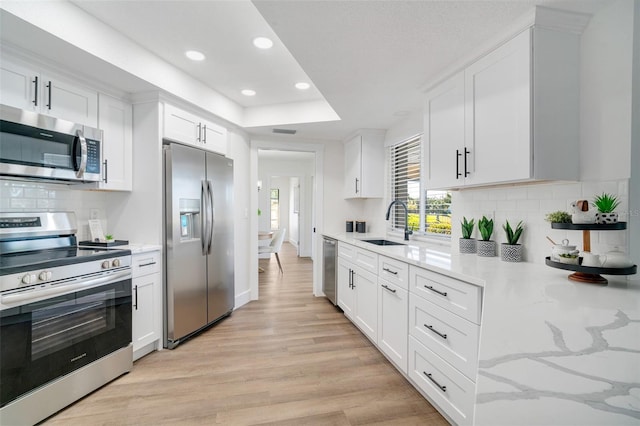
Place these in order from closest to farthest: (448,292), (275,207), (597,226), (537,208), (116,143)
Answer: (597,226)
(448,292)
(537,208)
(116,143)
(275,207)

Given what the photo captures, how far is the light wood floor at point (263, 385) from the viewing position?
1861mm

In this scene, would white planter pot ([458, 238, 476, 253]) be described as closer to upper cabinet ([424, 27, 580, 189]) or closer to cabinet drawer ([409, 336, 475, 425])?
upper cabinet ([424, 27, 580, 189])

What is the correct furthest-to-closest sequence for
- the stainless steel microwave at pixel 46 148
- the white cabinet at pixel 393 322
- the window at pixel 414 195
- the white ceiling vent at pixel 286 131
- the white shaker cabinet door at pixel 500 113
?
the white ceiling vent at pixel 286 131 → the window at pixel 414 195 → the white cabinet at pixel 393 322 → the stainless steel microwave at pixel 46 148 → the white shaker cabinet door at pixel 500 113

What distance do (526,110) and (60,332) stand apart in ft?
10.0

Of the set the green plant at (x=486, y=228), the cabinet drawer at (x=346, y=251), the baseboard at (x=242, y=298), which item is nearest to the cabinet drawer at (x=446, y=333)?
the green plant at (x=486, y=228)

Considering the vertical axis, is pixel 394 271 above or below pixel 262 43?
below

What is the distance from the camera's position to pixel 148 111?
9.16ft

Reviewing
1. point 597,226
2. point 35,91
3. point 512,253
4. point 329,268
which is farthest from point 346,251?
point 35,91

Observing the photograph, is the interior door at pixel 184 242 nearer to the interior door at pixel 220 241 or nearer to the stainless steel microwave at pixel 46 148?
the interior door at pixel 220 241

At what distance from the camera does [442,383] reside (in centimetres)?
179

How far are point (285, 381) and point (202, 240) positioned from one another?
1614 millimetres

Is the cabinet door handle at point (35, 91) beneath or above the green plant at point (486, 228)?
above

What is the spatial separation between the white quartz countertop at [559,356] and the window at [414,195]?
1.78m

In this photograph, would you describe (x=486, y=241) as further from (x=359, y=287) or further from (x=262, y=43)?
(x=262, y=43)
